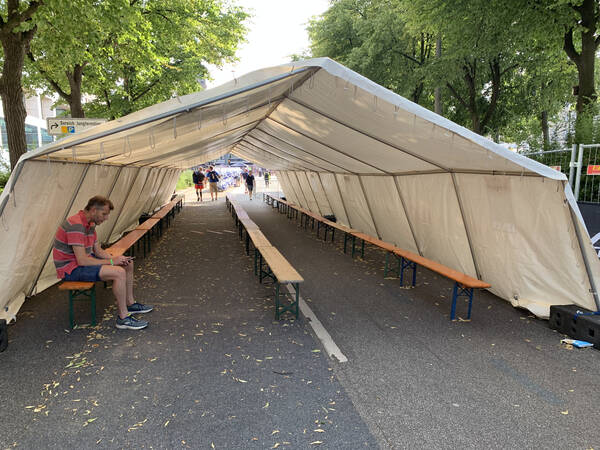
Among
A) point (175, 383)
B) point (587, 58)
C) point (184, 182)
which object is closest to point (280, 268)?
point (175, 383)

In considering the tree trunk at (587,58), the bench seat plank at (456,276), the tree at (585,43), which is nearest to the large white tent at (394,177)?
the bench seat plank at (456,276)

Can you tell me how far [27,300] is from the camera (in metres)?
5.38

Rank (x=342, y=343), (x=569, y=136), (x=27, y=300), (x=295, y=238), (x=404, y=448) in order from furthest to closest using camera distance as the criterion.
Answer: (x=295, y=238), (x=569, y=136), (x=27, y=300), (x=342, y=343), (x=404, y=448)

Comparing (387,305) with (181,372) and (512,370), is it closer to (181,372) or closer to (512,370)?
(512,370)

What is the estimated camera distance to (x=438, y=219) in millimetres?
6660

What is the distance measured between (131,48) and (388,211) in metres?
9.77

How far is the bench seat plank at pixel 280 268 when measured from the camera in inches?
183

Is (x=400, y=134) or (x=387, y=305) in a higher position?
(x=400, y=134)

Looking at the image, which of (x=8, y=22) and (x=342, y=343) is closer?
(x=342, y=343)

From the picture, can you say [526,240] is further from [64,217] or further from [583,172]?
[64,217]

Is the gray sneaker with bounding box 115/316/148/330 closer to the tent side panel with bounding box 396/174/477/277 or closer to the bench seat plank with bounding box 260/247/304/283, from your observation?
the bench seat plank with bounding box 260/247/304/283

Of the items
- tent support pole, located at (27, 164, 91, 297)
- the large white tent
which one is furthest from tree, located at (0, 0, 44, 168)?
tent support pole, located at (27, 164, 91, 297)

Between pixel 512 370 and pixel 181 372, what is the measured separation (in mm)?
3176

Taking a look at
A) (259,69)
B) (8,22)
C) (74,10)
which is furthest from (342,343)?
(8,22)
